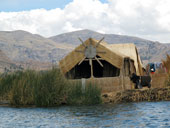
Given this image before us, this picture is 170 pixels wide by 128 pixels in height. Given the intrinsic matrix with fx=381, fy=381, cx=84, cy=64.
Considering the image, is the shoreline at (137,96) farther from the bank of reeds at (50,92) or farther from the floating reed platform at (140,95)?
the bank of reeds at (50,92)

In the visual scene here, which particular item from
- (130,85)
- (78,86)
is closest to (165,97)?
(130,85)

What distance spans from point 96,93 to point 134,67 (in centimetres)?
862

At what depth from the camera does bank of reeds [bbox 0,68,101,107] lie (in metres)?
20.7

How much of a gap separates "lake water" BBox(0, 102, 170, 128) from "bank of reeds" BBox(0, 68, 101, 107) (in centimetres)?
57

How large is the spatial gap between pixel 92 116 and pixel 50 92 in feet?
12.8

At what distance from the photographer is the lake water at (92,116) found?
15.5 metres

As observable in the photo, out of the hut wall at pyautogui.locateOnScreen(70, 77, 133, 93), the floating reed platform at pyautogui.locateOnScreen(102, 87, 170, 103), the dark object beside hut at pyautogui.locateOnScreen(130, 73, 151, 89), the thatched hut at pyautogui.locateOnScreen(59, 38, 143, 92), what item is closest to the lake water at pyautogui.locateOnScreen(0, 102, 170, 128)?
the floating reed platform at pyautogui.locateOnScreen(102, 87, 170, 103)

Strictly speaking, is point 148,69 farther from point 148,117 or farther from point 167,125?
point 167,125

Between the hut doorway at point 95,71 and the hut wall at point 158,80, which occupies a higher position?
the hut doorway at point 95,71

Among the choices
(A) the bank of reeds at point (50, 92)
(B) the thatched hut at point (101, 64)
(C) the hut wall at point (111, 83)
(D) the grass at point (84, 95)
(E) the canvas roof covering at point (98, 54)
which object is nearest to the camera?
(A) the bank of reeds at point (50, 92)

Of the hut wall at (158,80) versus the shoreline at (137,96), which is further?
the hut wall at (158,80)

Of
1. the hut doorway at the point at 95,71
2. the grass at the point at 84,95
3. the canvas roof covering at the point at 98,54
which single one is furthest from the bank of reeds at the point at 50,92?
the hut doorway at the point at 95,71

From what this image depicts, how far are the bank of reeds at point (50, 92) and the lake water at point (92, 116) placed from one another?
57cm

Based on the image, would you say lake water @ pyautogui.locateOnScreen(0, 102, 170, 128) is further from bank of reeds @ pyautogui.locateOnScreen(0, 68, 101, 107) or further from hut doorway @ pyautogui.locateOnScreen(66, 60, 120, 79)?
hut doorway @ pyautogui.locateOnScreen(66, 60, 120, 79)
